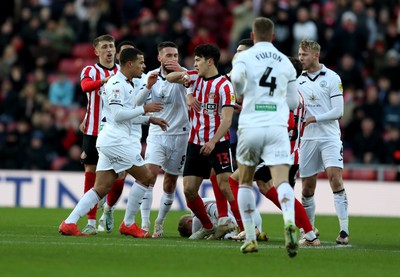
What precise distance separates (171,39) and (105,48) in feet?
32.7

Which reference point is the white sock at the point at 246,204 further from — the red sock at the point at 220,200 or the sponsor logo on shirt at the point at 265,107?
the red sock at the point at 220,200

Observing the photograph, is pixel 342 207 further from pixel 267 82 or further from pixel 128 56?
pixel 128 56

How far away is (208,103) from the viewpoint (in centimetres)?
1283

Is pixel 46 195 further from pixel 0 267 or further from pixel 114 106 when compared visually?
pixel 0 267

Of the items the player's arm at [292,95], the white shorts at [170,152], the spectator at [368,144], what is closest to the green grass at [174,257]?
the white shorts at [170,152]

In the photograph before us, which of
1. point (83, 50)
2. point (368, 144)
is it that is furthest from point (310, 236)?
point (83, 50)

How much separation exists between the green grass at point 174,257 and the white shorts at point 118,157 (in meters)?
0.87

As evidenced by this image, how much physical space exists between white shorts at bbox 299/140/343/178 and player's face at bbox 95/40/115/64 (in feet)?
9.33

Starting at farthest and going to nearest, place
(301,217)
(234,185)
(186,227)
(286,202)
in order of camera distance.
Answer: (186,227) < (234,185) < (301,217) < (286,202)

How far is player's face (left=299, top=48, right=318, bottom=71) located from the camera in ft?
42.8

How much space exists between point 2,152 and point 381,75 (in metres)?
8.52

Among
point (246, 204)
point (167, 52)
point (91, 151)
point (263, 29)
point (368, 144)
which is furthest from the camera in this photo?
point (368, 144)

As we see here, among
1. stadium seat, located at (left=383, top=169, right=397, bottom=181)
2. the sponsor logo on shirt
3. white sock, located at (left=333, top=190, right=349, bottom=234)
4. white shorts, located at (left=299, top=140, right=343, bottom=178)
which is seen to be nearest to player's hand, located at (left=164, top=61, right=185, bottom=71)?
white shorts, located at (left=299, top=140, right=343, bottom=178)

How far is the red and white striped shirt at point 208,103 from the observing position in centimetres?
1270
